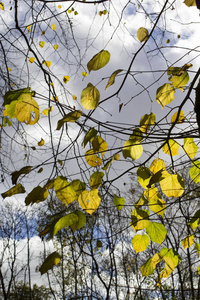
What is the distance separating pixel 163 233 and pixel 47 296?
57.0 feet

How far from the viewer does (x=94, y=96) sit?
0.71 m

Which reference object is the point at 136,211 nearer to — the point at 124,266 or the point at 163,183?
the point at 163,183

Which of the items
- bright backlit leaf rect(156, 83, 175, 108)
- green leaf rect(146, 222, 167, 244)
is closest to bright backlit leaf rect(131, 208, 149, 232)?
green leaf rect(146, 222, 167, 244)

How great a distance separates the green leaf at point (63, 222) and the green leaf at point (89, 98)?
0.92 feet

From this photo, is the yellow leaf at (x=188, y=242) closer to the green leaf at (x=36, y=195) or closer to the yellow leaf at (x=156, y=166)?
the yellow leaf at (x=156, y=166)

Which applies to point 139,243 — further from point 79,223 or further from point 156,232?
point 79,223

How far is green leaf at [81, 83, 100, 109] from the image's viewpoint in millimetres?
709

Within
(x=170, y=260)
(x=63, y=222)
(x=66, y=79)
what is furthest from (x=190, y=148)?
(x=66, y=79)

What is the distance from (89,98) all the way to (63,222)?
324mm

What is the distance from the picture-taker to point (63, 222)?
0.57 m

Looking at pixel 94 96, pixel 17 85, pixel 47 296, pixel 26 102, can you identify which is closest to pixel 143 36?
pixel 94 96

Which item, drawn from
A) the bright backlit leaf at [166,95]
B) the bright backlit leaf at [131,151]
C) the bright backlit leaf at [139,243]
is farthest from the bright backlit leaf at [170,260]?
the bright backlit leaf at [166,95]

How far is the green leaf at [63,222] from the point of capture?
0.52 metres

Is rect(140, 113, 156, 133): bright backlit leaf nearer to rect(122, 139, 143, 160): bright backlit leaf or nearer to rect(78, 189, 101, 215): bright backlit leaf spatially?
rect(122, 139, 143, 160): bright backlit leaf
